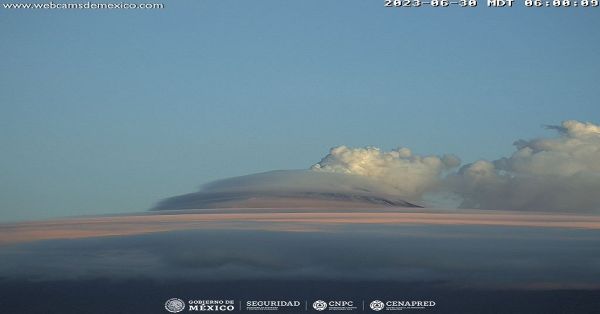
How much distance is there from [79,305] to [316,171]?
4.76 ft

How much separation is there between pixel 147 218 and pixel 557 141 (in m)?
2.26

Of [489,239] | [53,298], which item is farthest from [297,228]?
[53,298]

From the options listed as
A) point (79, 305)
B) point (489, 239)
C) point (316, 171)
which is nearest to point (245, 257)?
point (316, 171)

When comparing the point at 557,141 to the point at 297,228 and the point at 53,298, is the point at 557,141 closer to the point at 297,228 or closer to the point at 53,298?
the point at 297,228

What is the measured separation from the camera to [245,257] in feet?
15.4

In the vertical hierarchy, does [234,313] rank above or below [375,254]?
below

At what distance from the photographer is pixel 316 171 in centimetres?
480

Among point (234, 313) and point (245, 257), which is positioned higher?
point (245, 257)

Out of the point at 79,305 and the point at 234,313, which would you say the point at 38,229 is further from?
the point at 234,313

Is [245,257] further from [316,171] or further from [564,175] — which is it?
[564,175]

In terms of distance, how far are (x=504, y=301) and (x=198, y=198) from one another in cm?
173

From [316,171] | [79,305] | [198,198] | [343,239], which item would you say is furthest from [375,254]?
[79,305]

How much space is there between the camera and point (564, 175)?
482 centimetres

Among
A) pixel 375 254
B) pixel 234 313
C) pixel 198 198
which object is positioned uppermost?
pixel 198 198
